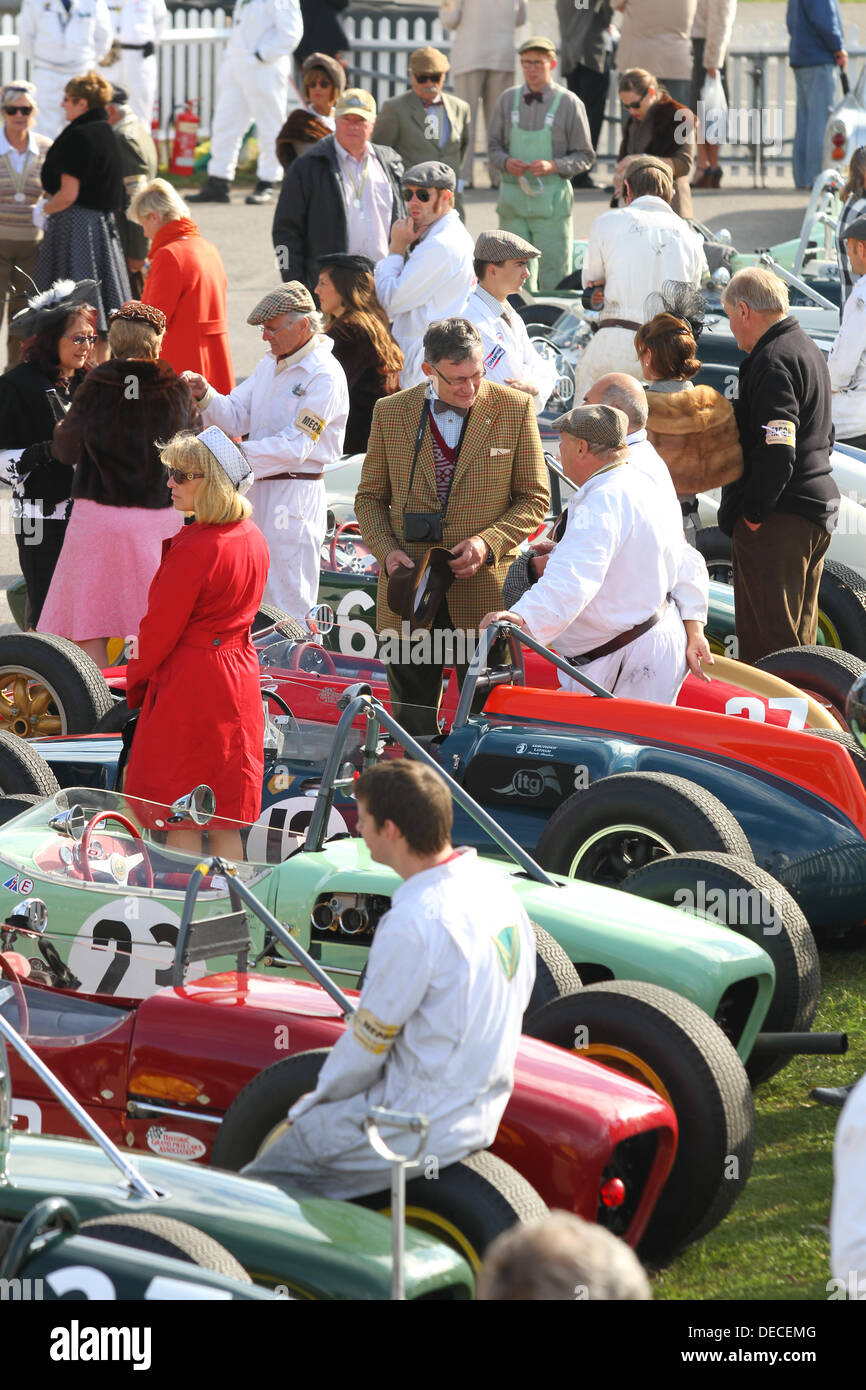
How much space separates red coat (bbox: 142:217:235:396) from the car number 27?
16.4ft

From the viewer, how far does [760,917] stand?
18.1 feet

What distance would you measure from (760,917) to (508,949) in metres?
1.67

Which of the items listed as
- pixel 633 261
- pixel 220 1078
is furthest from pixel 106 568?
pixel 633 261

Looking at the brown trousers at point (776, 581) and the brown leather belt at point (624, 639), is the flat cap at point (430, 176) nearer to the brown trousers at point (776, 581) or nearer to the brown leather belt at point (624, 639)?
the brown trousers at point (776, 581)

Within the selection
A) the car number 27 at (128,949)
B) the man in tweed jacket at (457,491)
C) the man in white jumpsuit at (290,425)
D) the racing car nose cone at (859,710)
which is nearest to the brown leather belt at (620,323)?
the man in white jumpsuit at (290,425)

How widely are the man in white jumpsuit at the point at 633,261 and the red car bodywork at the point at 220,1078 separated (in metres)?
5.87

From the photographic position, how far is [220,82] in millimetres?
17484

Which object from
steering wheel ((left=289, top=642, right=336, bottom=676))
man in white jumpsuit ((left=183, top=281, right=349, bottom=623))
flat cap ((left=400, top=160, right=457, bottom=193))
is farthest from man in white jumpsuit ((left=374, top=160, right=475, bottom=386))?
steering wheel ((left=289, top=642, right=336, bottom=676))

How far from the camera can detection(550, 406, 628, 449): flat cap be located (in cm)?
645

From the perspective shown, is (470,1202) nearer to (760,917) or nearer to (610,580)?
(760,917)

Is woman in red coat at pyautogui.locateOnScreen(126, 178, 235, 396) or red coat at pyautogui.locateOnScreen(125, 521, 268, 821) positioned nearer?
red coat at pyautogui.locateOnScreen(125, 521, 268, 821)

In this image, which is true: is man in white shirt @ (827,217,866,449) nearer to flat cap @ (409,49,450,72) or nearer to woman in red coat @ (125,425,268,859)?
flat cap @ (409,49,450,72)
